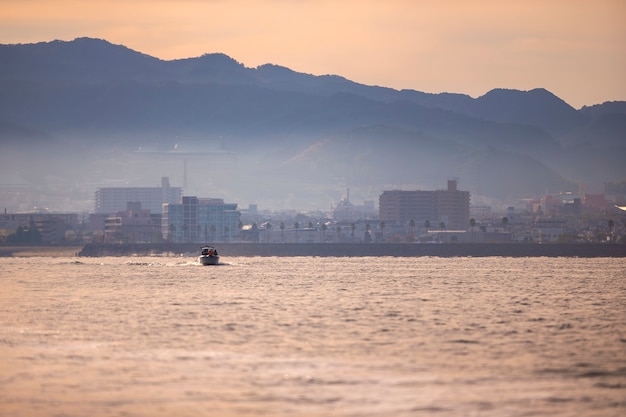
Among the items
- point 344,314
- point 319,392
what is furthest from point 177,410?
point 344,314

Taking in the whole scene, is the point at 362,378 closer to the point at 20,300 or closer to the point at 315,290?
the point at 20,300

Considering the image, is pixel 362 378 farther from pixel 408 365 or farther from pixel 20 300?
pixel 20 300

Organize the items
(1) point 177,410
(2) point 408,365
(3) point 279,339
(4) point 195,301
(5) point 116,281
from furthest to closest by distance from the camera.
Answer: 1. (5) point 116,281
2. (4) point 195,301
3. (3) point 279,339
4. (2) point 408,365
5. (1) point 177,410

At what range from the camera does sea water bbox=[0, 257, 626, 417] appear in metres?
51.2

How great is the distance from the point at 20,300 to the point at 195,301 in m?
13.8

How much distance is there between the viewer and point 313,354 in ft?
213

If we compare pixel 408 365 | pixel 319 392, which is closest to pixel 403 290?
pixel 408 365

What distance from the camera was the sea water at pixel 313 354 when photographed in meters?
51.2

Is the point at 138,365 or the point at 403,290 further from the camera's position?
the point at 403,290

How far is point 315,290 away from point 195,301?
829 inches

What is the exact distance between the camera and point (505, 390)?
53.8 metres

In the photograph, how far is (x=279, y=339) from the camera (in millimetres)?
72062

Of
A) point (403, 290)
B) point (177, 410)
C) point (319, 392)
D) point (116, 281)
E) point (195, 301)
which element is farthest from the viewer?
point (116, 281)

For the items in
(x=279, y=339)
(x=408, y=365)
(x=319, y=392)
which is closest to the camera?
(x=319, y=392)
